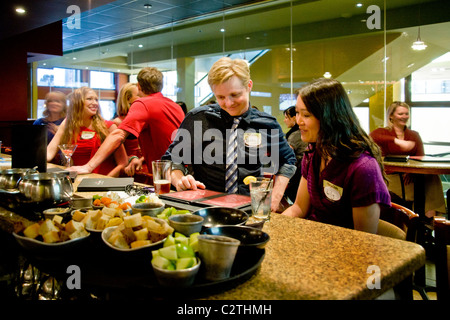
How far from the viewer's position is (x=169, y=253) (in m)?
0.84

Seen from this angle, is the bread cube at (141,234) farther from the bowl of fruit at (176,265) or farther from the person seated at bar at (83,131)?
the person seated at bar at (83,131)

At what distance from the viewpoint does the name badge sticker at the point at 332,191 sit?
1.68 meters

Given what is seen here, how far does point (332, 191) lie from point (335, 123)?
1.07ft

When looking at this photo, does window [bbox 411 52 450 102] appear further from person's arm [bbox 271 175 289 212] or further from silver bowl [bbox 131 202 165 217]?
silver bowl [bbox 131 202 165 217]

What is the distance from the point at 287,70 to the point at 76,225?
20.1 feet

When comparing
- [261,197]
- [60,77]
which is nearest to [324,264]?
[261,197]

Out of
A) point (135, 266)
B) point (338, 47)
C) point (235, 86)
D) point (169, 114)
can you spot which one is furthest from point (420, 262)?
point (338, 47)

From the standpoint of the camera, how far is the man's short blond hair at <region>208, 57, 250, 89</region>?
1.95 m

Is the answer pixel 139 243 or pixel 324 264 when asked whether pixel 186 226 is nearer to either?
pixel 139 243

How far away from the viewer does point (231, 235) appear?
3.46 ft

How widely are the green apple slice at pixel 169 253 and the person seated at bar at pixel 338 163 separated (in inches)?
41.2
